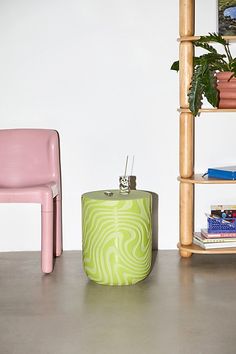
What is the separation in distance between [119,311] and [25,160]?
1.40 metres

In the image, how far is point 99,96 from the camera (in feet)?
11.8

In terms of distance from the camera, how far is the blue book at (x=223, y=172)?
3279mm

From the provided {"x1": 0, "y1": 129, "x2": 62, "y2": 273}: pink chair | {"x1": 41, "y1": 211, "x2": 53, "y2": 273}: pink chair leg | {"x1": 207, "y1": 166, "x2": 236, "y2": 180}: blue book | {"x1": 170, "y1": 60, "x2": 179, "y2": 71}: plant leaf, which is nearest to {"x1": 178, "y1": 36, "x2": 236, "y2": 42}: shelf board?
{"x1": 170, "y1": 60, "x2": 179, "y2": 71}: plant leaf

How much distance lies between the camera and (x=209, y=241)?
3.37 meters

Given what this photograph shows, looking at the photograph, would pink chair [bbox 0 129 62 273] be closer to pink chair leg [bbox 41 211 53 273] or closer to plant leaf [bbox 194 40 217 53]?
pink chair leg [bbox 41 211 53 273]

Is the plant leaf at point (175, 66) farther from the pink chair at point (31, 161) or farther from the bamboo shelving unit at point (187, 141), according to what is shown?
the pink chair at point (31, 161)

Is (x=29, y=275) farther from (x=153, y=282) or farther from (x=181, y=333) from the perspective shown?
(x=181, y=333)

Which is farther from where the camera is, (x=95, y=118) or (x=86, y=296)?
(x=95, y=118)

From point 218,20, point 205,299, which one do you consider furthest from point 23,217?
point 218,20

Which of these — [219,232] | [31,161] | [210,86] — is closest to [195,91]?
[210,86]

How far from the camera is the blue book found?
129 inches

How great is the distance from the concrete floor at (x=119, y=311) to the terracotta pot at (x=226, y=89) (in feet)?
3.34

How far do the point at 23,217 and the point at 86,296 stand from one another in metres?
1.12

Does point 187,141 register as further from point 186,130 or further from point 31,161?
point 31,161
